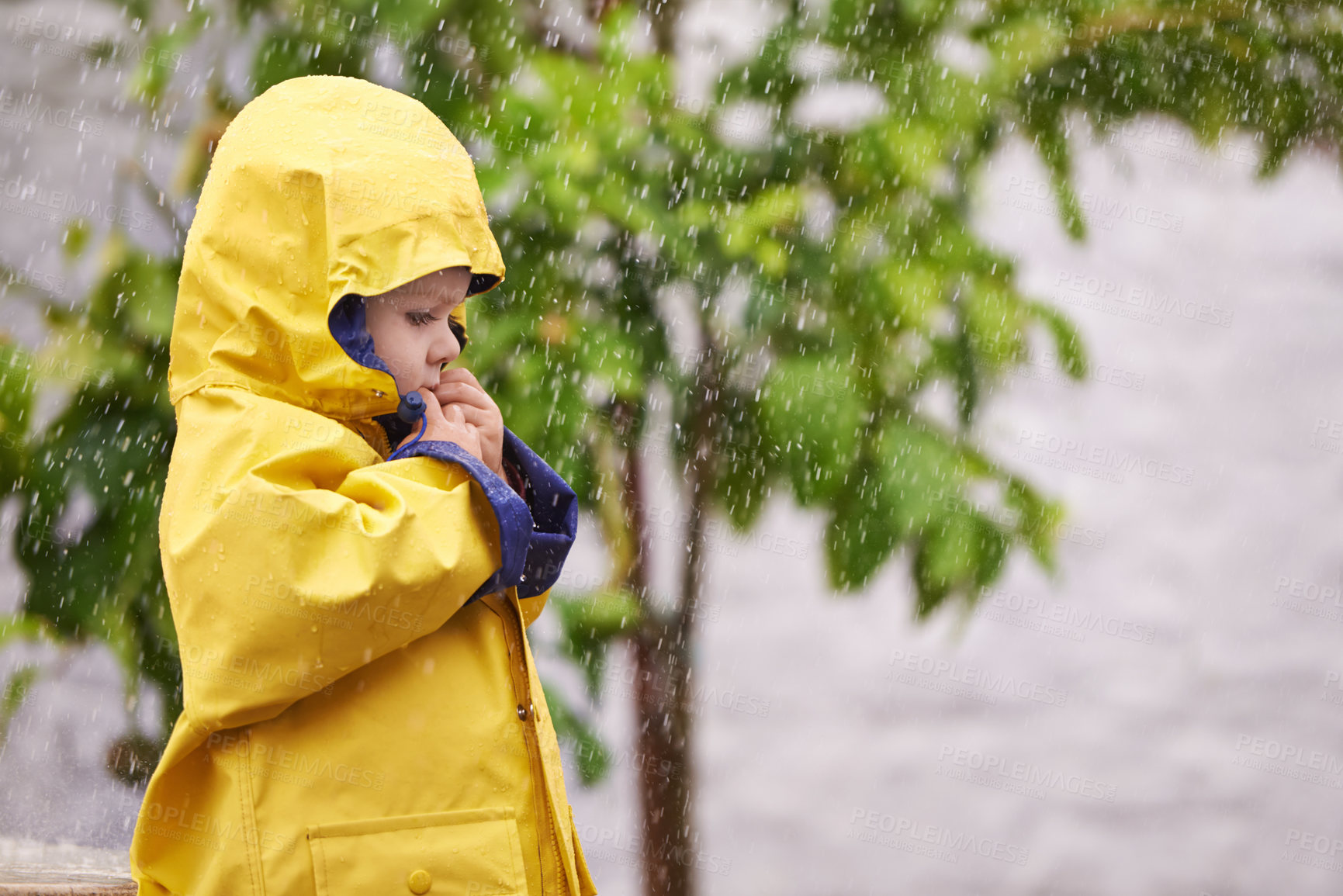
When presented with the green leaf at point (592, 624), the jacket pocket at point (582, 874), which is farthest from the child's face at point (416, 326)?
the green leaf at point (592, 624)

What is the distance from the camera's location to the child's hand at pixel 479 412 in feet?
3.01

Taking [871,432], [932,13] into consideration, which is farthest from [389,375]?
[932,13]

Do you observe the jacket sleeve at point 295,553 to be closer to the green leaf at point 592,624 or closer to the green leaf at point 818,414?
the green leaf at point 818,414

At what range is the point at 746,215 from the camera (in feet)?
5.06

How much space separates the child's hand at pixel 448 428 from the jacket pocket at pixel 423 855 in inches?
10.3

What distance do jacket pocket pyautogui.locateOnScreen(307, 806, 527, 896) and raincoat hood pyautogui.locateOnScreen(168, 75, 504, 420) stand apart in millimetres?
302

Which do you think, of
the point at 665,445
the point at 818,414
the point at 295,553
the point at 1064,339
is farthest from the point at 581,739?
the point at 295,553

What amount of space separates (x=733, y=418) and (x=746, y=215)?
0.36m

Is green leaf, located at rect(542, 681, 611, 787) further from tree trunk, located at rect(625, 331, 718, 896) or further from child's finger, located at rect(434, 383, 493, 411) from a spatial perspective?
child's finger, located at rect(434, 383, 493, 411)

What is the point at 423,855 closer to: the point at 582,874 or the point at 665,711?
the point at 582,874

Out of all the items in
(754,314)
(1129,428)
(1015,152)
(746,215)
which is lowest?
(754,314)

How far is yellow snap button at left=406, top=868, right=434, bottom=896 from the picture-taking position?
2.65 feet

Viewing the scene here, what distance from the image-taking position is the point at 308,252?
2.80 ft

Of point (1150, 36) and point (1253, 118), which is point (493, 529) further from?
point (1253, 118)
